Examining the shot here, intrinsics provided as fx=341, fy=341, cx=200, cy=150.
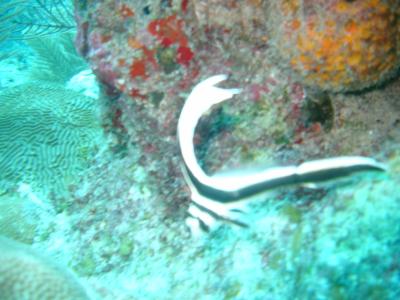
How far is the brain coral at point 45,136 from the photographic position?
154 inches

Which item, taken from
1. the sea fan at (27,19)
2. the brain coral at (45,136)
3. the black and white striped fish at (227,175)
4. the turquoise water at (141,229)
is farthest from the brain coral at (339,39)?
the sea fan at (27,19)

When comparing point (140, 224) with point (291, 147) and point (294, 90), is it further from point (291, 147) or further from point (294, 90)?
point (294, 90)

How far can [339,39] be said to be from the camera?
6.12ft

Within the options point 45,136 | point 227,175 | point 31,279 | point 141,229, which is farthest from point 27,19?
point 227,175

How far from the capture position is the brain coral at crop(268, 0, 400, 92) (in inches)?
71.0

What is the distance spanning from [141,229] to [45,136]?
204cm

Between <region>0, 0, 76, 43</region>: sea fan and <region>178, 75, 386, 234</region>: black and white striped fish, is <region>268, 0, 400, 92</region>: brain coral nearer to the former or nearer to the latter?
<region>178, 75, 386, 234</region>: black and white striped fish

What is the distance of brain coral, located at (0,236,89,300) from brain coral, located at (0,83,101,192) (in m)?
1.30

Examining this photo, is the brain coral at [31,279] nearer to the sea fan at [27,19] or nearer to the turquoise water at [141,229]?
the turquoise water at [141,229]

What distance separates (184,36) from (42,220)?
2495 millimetres

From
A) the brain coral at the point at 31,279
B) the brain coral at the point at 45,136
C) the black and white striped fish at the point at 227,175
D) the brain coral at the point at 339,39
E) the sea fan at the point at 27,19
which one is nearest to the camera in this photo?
the brain coral at the point at 339,39

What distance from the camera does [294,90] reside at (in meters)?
2.28

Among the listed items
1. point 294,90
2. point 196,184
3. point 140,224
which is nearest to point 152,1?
point 294,90

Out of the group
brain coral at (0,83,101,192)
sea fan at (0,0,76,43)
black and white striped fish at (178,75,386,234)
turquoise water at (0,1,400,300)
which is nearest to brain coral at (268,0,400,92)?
turquoise water at (0,1,400,300)
